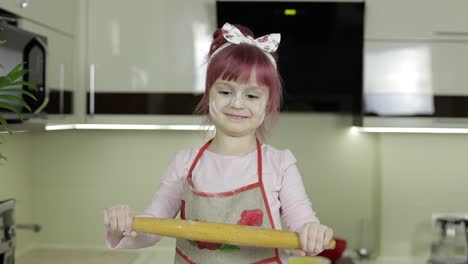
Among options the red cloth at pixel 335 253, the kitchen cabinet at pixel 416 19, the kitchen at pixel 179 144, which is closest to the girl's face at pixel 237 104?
the kitchen at pixel 179 144

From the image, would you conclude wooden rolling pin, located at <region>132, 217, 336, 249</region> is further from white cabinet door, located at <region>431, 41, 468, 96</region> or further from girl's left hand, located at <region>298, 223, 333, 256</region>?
white cabinet door, located at <region>431, 41, 468, 96</region>

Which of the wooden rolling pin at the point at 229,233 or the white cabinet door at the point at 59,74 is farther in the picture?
the white cabinet door at the point at 59,74

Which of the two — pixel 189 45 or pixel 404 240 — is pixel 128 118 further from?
pixel 404 240

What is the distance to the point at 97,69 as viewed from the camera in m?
2.73

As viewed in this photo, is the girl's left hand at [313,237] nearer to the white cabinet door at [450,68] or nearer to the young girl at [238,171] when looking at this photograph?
the young girl at [238,171]

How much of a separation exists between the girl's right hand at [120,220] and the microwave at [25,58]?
1.03 meters

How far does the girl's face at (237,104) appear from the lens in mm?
1010

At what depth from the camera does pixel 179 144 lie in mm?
3025

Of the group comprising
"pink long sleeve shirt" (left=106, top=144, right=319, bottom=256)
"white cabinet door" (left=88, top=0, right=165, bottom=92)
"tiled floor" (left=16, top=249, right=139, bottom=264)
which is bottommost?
"tiled floor" (left=16, top=249, right=139, bottom=264)

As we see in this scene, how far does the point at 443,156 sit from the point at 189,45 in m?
1.24

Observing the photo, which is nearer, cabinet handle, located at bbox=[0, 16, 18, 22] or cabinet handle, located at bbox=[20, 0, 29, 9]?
cabinet handle, located at bbox=[0, 16, 18, 22]

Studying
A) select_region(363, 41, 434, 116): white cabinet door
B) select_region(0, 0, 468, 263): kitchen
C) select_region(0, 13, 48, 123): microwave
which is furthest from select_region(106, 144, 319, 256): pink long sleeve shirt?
select_region(363, 41, 434, 116): white cabinet door

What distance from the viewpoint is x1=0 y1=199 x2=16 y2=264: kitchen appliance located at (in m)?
1.96

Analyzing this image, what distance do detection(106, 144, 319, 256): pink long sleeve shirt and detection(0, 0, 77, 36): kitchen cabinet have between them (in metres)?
1.17
